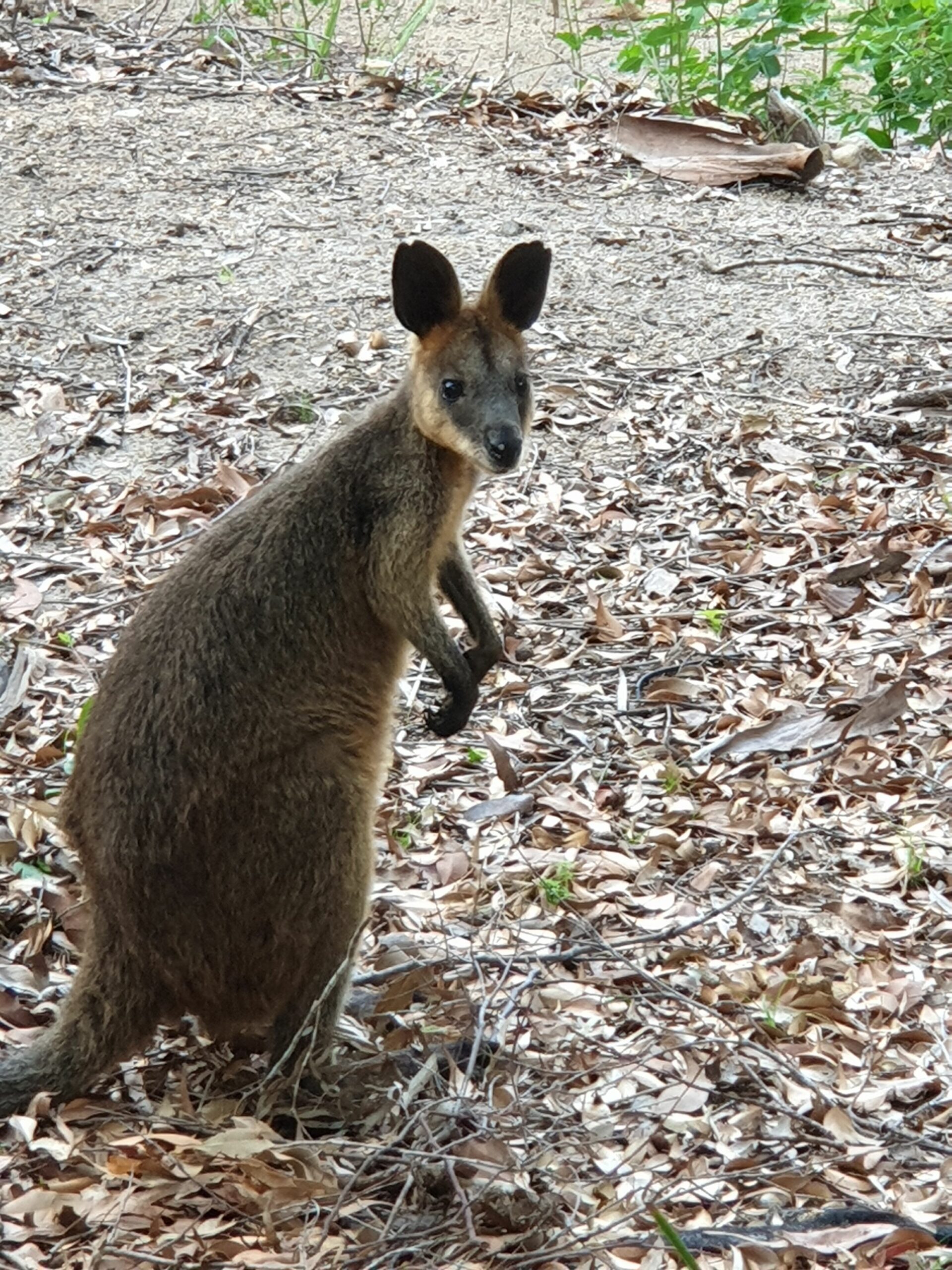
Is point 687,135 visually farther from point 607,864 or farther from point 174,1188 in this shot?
point 174,1188

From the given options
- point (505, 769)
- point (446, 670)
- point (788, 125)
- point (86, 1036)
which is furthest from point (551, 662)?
point (788, 125)

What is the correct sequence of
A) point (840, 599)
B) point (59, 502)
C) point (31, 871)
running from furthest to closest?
point (59, 502)
point (840, 599)
point (31, 871)

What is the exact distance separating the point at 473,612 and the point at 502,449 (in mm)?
635

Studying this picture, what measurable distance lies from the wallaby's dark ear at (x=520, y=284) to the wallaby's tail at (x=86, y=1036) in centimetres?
232

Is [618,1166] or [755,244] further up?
[755,244]


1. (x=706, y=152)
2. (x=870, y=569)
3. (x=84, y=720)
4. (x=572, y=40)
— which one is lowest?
(x=870, y=569)

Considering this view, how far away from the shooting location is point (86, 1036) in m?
3.92

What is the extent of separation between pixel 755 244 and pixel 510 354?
428cm

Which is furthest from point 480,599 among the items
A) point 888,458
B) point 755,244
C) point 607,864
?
point 755,244

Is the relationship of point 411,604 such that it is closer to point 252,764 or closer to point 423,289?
point 252,764

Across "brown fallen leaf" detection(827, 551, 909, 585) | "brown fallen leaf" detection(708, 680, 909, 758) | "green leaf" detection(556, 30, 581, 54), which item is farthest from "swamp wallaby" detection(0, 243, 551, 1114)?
"green leaf" detection(556, 30, 581, 54)

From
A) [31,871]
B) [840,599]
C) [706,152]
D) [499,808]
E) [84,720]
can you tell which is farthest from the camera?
[706,152]

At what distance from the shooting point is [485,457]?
15.3 ft

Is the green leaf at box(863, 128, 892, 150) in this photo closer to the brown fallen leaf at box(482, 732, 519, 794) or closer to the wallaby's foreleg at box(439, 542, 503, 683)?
the brown fallen leaf at box(482, 732, 519, 794)
